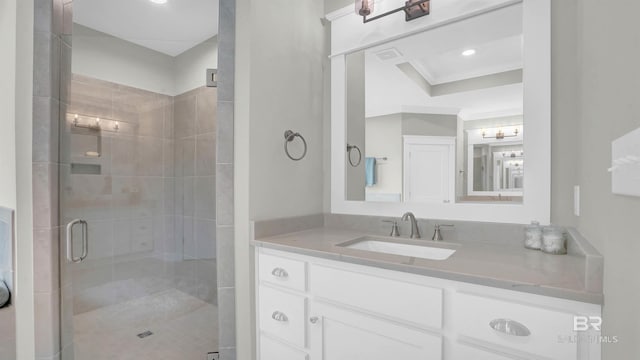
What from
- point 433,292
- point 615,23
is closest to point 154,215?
point 433,292

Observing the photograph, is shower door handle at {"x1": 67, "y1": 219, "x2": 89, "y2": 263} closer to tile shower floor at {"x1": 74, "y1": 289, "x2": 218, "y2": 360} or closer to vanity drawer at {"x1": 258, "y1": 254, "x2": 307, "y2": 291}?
tile shower floor at {"x1": 74, "y1": 289, "x2": 218, "y2": 360}

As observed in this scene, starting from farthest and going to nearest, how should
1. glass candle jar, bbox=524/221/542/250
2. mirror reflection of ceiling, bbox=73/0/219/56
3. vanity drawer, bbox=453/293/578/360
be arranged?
mirror reflection of ceiling, bbox=73/0/219/56 → glass candle jar, bbox=524/221/542/250 → vanity drawer, bbox=453/293/578/360

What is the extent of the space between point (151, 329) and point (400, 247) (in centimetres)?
165

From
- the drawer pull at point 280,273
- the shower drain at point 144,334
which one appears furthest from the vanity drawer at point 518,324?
the shower drain at point 144,334

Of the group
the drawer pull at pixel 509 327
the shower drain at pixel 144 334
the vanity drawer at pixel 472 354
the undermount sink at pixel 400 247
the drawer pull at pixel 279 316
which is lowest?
the shower drain at pixel 144 334

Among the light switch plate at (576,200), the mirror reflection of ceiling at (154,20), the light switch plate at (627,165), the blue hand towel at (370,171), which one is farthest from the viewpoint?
the blue hand towel at (370,171)

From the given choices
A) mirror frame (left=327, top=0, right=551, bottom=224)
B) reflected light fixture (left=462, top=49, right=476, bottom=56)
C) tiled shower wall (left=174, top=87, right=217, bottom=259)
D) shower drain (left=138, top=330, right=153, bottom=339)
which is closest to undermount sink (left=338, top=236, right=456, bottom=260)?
mirror frame (left=327, top=0, right=551, bottom=224)

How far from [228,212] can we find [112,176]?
77 centimetres

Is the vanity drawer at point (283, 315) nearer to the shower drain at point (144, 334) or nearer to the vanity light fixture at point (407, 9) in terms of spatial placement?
the shower drain at point (144, 334)

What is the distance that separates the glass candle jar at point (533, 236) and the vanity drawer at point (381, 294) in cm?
63

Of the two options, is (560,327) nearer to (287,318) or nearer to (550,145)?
(550,145)

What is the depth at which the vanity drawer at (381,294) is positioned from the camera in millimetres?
1024

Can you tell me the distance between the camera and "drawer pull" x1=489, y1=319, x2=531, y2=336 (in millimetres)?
864

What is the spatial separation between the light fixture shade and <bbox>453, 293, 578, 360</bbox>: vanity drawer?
5.41 feet
